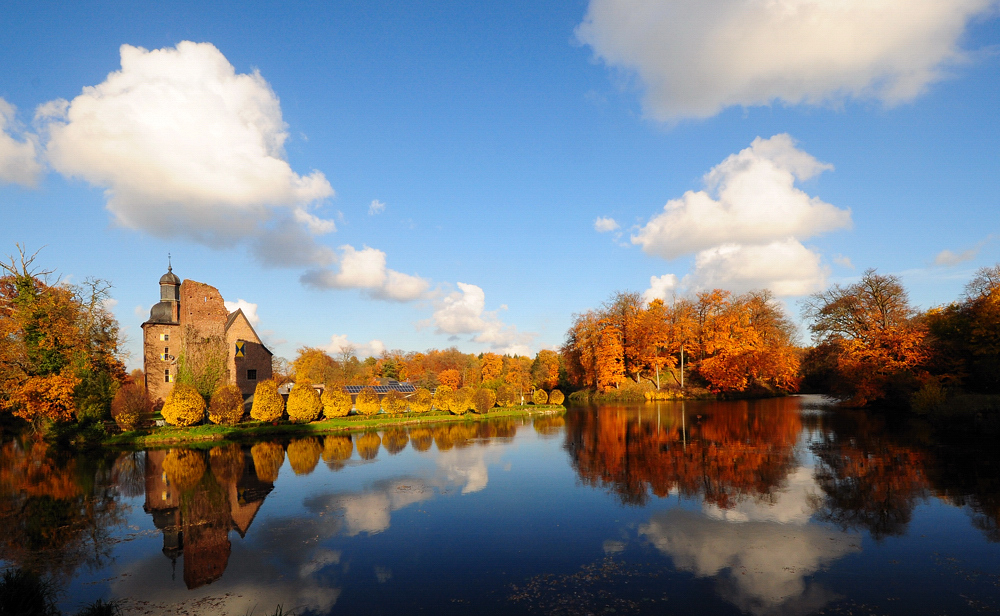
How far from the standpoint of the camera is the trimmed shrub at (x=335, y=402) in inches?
1242

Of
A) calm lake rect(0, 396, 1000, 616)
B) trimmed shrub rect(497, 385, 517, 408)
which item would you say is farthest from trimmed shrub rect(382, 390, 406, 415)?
calm lake rect(0, 396, 1000, 616)

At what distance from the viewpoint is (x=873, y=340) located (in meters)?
33.3

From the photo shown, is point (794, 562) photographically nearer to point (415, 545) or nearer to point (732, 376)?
point (415, 545)

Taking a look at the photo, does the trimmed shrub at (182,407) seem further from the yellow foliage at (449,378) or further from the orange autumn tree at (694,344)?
the yellow foliage at (449,378)

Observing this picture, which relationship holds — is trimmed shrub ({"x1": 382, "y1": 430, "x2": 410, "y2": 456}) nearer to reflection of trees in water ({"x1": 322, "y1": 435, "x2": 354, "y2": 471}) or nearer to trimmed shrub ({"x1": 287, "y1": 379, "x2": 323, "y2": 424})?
reflection of trees in water ({"x1": 322, "y1": 435, "x2": 354, "y2": 471})

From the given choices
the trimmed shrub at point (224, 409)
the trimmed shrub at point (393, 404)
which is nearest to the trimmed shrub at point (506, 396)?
the trimmed shrub at point (393, 404)

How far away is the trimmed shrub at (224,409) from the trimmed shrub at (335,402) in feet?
16.3

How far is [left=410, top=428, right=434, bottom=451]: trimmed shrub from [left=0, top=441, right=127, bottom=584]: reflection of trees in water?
1179 cm

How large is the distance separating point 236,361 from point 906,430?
143ft

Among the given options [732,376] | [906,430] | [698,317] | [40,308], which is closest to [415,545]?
[906,430]

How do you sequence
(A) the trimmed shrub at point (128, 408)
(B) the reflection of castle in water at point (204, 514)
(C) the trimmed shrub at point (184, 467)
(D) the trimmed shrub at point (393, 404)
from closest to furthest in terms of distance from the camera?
(B) the reflection of castle in water at point (204, 514) → (C) the trimmed shrub at point (184, 467) → (A) the trimmed shrub at point (128, 408) → (D) the trimmed shrub at point (393, 404)

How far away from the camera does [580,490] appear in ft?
47.5

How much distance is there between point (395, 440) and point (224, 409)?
11107mm

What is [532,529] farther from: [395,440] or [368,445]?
[395,440]
